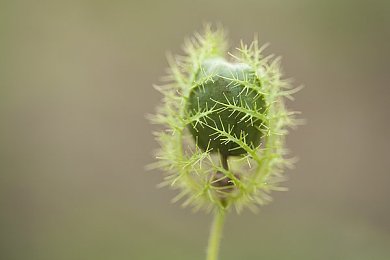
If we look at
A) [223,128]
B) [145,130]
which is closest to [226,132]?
[223,128]

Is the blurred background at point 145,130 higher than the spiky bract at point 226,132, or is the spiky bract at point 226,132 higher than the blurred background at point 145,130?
the blurred background at point 145,130

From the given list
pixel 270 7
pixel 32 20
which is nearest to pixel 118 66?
pixel 32 20

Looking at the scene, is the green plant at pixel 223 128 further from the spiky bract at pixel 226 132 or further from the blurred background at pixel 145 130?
the blurred background at pixel 145 130

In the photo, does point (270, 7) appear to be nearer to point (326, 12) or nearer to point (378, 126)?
point (326, 12)

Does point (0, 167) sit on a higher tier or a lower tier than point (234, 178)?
higher

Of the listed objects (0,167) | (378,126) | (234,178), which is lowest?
(234,178)

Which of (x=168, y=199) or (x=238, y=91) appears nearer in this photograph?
(x=238, y=91)

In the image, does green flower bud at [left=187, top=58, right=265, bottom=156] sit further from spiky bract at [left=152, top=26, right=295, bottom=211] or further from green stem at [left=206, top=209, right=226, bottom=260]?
green stem at [left=206, top=209, right=226, bottom=260]

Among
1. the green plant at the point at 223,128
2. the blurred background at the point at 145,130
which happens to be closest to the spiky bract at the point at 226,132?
the green plant at the point at 223,128

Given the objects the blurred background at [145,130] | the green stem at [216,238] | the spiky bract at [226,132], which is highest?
the blurred background at [145,130]
